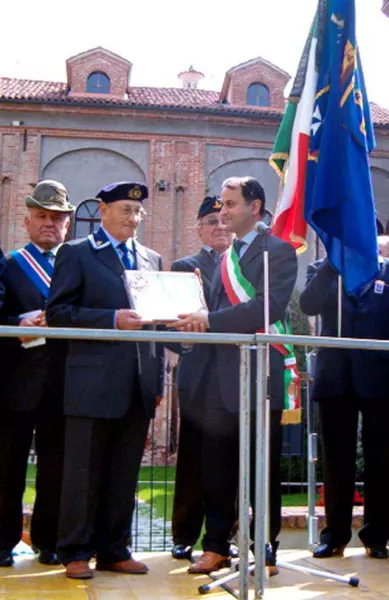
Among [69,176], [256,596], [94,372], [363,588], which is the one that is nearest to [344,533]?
[363,588]

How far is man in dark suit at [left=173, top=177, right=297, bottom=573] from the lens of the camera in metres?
4.60

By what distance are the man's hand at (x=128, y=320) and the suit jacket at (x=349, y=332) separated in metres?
1.36

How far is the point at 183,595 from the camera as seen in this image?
4.09 m

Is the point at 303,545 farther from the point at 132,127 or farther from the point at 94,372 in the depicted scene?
the point at 132,127

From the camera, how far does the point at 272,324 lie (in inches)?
187

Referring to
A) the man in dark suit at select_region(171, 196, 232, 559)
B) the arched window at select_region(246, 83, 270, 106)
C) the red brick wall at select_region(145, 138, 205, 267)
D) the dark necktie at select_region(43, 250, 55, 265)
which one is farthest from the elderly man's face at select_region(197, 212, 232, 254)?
the arched window at select_region(246, 83, 270, 106)

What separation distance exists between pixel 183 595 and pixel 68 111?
24.8 m

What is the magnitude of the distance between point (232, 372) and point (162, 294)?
0.59 metres

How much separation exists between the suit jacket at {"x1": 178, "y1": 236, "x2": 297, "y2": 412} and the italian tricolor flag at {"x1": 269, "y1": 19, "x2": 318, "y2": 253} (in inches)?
16.1

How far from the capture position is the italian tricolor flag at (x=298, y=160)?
521 cm

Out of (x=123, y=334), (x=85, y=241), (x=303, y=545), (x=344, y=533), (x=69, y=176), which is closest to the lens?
(x=123, y=334)

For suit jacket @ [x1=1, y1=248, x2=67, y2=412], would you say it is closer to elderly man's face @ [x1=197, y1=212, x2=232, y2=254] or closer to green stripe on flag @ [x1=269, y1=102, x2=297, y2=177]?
elderly man's face @ [x1=197, y1=212, x2=232, y2=254]

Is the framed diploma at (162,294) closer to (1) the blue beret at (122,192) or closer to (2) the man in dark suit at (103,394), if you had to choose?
(2) the man in dark suit at (103,394)

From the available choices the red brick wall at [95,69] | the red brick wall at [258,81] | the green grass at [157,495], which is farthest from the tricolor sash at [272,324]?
the red brick wall at [258,81]
